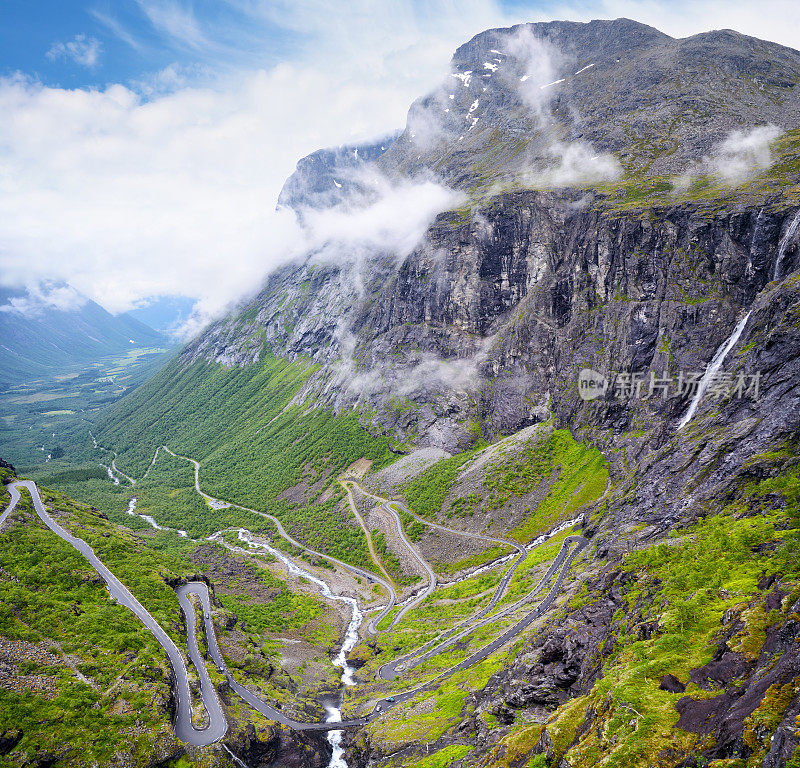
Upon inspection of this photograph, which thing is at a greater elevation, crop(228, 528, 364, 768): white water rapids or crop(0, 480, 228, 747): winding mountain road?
crop(0, 480, 228, 747): winding mountain road

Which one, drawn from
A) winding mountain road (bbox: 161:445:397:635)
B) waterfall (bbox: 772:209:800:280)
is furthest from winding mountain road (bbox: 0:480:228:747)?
waterfall (bbox: 772:209:800:280)

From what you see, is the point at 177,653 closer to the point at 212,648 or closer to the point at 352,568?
the point at 212,648

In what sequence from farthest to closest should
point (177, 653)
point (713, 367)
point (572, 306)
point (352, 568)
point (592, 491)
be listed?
point (572, 306) < point (352, 568) < point (592, 491) < point (713, 367) < point (177, 653)

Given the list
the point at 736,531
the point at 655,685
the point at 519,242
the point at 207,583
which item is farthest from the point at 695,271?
the point at 207,583

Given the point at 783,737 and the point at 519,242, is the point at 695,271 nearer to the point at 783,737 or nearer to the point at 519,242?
the point at 519,242

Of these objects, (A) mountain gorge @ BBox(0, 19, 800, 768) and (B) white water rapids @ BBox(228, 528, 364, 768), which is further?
(B) white water rapids @ BBox(228, 528, 364, 768)

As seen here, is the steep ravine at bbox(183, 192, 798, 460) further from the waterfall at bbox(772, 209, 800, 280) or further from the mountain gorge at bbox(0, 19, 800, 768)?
the waterfall at bbox(772, 209, 800, 280)

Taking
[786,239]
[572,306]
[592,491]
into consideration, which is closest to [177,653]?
[592,491]

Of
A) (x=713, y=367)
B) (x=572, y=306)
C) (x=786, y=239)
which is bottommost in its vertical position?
(x=713, y=367)
